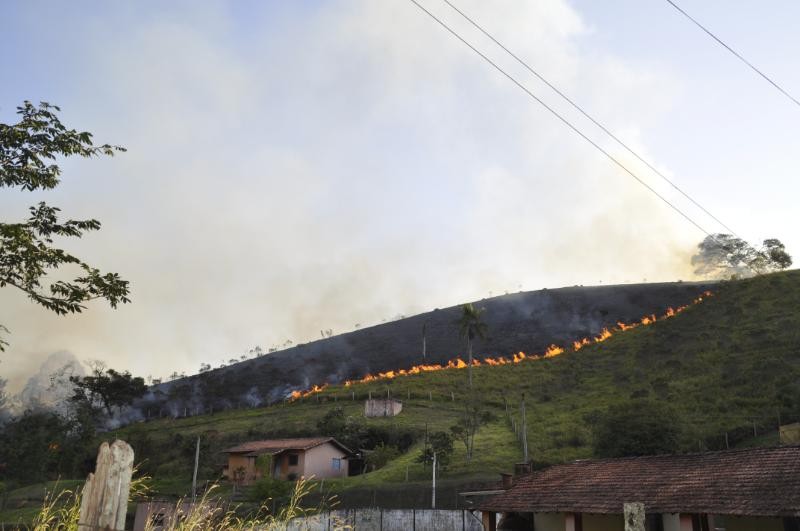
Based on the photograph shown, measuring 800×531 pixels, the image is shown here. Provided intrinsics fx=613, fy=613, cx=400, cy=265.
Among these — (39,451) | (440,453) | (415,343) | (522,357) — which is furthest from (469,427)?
(415,343)

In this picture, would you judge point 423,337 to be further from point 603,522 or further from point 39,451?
point 603,522

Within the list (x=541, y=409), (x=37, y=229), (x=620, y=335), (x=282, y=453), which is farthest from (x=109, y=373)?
(x=37, y=229)

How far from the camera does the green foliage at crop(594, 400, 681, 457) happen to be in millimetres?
42875

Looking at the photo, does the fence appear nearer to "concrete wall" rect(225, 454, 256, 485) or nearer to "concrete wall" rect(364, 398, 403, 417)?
"concrete wall" rect(225, 454, 256, 485)

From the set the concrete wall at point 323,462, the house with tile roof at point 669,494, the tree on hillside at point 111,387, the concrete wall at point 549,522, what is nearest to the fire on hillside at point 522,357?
the tree on hillside at point 111,387

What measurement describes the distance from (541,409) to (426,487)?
35.4 meters

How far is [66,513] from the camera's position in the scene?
6281 mm

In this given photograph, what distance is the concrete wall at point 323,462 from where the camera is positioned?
58625 mm

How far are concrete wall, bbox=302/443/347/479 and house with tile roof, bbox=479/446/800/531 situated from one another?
32.6m

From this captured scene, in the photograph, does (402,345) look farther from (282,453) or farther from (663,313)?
(282,453)

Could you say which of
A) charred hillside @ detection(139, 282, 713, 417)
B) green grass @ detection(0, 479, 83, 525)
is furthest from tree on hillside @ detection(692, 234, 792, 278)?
green grass @ detection(0, 479, 83, 525)

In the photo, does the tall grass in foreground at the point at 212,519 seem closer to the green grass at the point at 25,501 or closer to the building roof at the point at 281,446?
the green grass at the point at 25,501

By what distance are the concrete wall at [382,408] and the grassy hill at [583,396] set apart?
4.72 ft

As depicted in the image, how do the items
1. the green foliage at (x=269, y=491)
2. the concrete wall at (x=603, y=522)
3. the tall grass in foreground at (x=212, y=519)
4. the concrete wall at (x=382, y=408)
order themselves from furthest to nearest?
the concrete wall at (x=382, y=408) → the green foliage at (x=269, y=491) → the concrete wall at (x=603, y=522) → the tall grass in foreground at (x=212, y=519)
